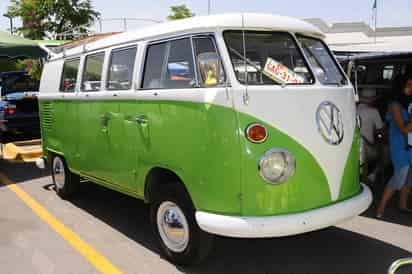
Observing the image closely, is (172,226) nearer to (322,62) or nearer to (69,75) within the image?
(322,62)

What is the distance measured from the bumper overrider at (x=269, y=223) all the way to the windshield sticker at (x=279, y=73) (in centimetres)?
112

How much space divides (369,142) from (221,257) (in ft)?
10.2

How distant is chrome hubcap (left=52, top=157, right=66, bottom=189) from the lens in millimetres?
6457

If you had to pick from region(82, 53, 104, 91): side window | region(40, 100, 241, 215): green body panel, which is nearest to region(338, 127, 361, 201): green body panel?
region(40, 100, 241, 215): green body panel

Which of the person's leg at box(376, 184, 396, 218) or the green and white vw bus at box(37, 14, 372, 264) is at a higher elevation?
the green and white vw bus at box(37, 14, 372, 264)

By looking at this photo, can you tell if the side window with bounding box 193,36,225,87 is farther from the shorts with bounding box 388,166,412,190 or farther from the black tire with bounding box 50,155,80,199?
the black tire with bounding box 50,155,80,199

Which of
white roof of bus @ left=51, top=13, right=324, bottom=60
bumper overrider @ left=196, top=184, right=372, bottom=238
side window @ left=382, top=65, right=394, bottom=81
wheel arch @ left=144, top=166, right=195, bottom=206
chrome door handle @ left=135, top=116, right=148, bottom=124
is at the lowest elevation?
bumper overrider @ left=196, top=184, right=372, bottom=238

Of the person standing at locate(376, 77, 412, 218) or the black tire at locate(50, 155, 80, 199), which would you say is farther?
the black tire at locate(50, 155, 80, 199)

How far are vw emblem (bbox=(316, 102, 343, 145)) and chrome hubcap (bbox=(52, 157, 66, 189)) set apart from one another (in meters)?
4.18

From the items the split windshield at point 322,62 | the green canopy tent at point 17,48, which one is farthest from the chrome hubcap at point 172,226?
the green canopy tent at point 17,48

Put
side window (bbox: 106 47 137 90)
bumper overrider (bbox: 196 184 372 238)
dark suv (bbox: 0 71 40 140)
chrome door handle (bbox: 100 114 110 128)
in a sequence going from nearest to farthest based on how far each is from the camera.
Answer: bumper overrider (bbox: 196 184 372 238) < side window (bbox: 106 47 137 90) < chrome door handle (bbox: 100 114 110 128) < dark suv (bbox: 0 71 40 140)

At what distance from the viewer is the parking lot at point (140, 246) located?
4043 millimetres

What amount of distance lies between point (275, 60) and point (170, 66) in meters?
0.96

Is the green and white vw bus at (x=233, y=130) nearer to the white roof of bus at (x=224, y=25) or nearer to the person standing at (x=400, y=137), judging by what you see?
the white roof of bus at (x=224, y=25)
